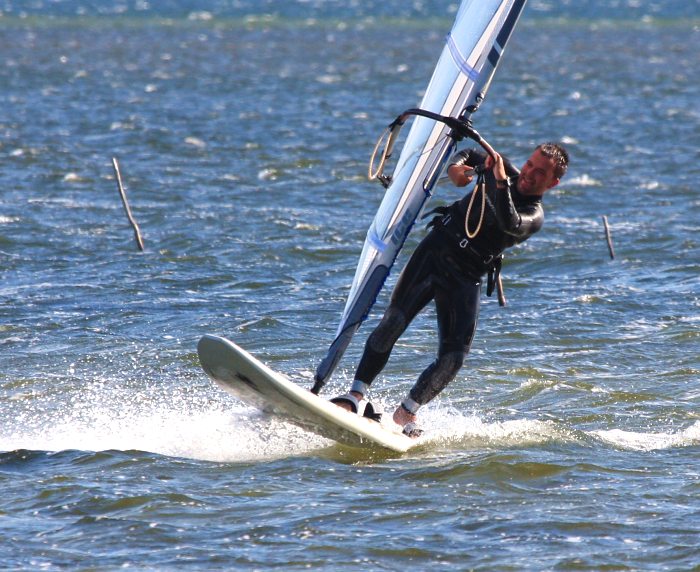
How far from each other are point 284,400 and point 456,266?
141 centimetres

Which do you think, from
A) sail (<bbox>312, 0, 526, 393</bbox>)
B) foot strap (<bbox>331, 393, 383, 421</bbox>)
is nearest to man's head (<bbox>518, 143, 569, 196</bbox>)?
sail (<bbox>312, 0, 526, 393</bbox>)

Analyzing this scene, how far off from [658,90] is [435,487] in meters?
29.0

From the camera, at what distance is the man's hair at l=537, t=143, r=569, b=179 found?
8133 mm

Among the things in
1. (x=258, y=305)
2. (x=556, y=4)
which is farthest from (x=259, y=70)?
(x=556, y=4)

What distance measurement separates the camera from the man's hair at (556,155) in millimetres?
8133

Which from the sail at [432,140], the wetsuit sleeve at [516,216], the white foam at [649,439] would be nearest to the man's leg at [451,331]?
the wetsuit sleeve at [516,216]

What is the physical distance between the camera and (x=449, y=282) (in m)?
8.57

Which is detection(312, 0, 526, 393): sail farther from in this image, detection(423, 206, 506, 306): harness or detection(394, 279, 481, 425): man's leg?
detection(394, 279, 481, 425): man's leg

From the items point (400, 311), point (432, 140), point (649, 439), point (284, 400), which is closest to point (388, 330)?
point (400, 311)

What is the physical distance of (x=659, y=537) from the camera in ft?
23.5

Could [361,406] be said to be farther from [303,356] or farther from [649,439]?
[303,356]

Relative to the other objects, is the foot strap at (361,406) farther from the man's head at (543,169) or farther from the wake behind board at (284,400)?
the man's head at (543,169)

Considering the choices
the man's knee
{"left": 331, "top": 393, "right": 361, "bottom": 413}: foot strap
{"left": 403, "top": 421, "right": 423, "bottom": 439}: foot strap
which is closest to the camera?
{"left": 331, "top": 393, "right": 361, "bottom": 413}: foot strap

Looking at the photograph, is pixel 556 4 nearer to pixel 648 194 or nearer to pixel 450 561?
pixel 648 194
